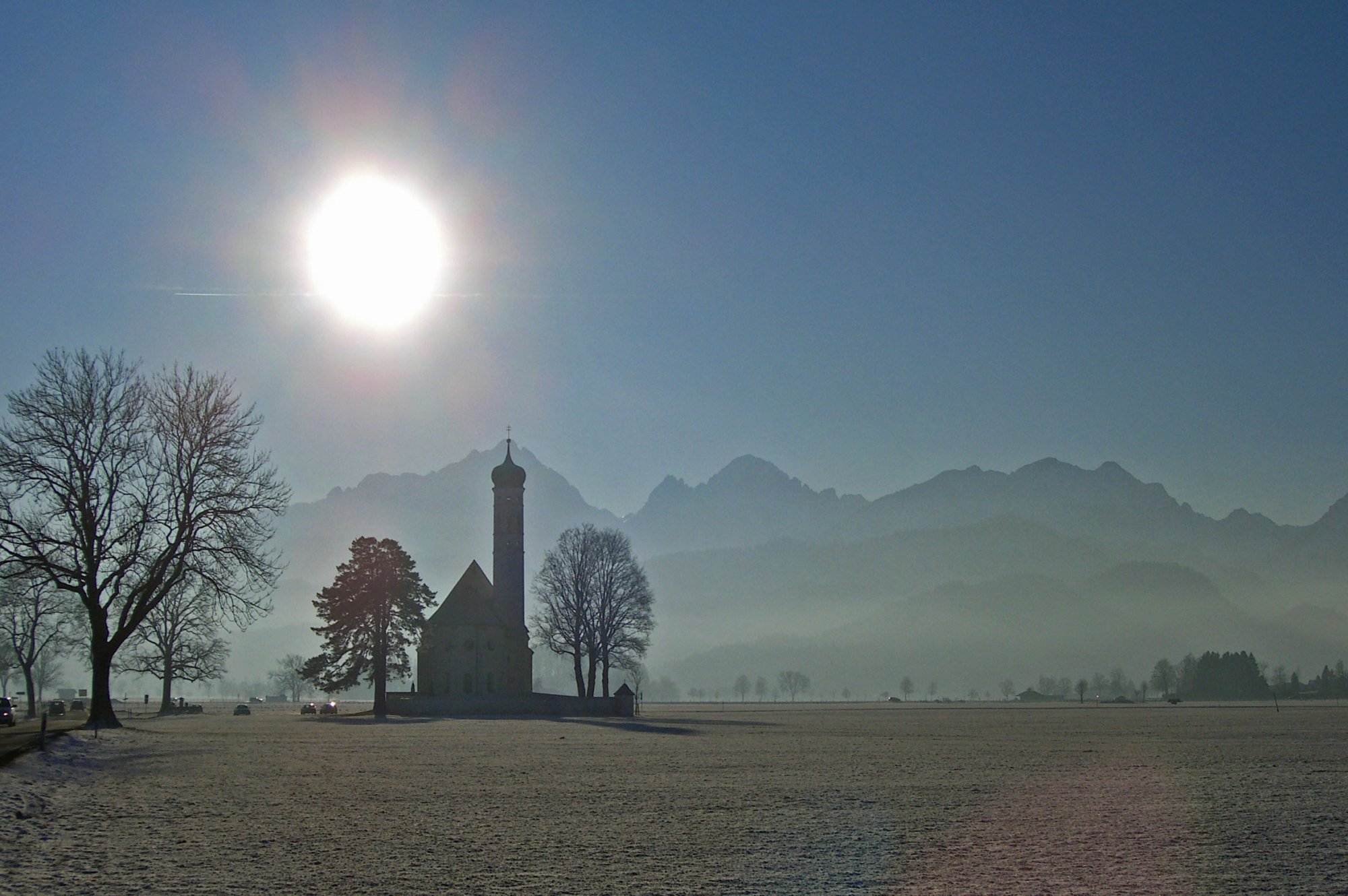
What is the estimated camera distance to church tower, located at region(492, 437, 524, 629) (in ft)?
347

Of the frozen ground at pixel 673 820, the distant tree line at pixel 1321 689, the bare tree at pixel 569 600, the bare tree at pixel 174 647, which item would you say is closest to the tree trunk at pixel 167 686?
the bare tree at pixel 174 647

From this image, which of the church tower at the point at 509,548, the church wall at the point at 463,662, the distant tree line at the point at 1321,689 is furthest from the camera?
the distant tree line at the point at 1321,689

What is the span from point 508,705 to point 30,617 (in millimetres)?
30470

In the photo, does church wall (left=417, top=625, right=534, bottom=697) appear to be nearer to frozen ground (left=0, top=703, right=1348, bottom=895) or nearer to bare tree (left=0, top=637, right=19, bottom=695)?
bare tree (left=0, top=637, right=19, bottom=695)

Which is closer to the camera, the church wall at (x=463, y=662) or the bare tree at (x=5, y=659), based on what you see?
the bare tree at (x=5, y=659)

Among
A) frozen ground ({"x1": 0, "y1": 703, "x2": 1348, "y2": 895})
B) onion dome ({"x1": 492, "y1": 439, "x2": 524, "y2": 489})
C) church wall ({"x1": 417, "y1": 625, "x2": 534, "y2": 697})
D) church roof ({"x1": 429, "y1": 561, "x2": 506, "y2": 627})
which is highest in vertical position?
onion dome ({"x1": 492, "y1": 439, "x2": 524, "y2": 489})

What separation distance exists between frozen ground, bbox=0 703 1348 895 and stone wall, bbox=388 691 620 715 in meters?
44.1

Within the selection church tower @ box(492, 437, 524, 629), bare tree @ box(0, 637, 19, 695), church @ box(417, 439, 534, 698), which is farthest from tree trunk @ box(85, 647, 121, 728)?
church tower @ box(492, 437, 524, 629)

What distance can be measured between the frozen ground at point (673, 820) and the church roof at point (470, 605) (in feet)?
201

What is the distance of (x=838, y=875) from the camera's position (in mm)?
14578

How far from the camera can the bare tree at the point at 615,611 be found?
93625 millimetres

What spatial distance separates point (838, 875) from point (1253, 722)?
55.9 metres

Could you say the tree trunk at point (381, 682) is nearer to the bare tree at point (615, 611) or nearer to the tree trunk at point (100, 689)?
the bare tree at point (615, 611)

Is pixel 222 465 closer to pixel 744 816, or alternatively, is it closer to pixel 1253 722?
pixel 744 816
